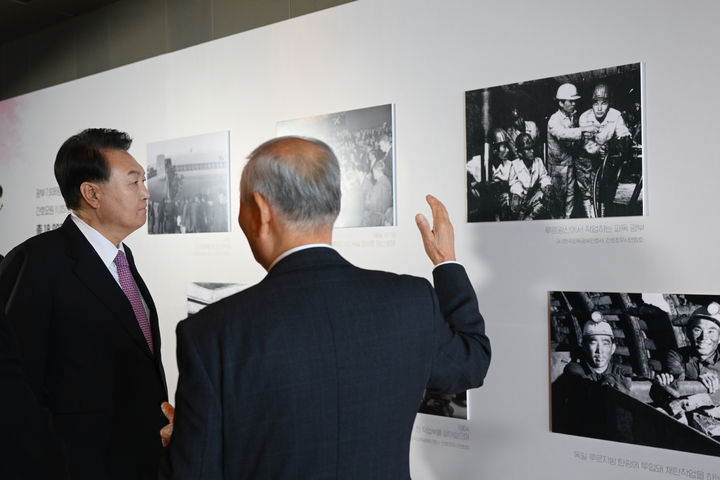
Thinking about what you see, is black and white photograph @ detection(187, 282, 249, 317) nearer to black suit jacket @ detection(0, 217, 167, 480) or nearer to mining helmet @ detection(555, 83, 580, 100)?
black suit jacket @ detection(0, 217, 167, 480)

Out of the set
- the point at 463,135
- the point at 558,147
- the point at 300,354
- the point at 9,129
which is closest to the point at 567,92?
the point at 558,147

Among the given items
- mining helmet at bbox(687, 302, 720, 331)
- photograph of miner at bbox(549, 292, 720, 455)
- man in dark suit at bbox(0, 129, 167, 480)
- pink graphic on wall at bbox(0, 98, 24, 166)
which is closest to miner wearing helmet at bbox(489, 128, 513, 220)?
photograph of miner at bbox(549, 292, 720, 455)

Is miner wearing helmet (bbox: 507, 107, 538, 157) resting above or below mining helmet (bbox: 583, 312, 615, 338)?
above

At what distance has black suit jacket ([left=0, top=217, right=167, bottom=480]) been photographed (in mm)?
2689

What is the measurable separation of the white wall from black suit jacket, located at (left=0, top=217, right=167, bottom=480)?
1490mm

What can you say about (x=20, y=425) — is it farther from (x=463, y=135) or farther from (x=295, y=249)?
(x=463, y=135)

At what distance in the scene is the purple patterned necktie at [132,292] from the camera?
119 inches

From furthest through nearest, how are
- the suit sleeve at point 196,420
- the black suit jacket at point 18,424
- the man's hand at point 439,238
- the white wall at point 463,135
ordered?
1. the white wall at point 463,135
2. the man's hand at point 439,238
3. the suit sleeve at point 196,420
4. the black suit jacket at point 18,424

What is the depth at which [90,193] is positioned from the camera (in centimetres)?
301

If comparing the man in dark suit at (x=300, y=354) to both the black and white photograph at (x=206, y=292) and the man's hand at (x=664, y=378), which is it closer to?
the man's hand at (x=664, y=378)

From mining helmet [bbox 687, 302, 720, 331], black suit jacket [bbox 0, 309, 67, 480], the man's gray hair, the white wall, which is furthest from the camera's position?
the white wall

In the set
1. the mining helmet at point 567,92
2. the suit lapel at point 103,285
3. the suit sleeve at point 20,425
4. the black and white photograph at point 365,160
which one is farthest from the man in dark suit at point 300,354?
the black and white photograph at point 365,160

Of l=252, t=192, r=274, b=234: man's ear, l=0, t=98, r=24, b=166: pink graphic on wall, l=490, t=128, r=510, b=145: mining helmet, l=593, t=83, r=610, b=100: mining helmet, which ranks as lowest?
l=252, t=192, r=274, b=234: man's ear

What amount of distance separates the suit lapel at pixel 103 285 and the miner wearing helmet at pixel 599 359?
199 cm
